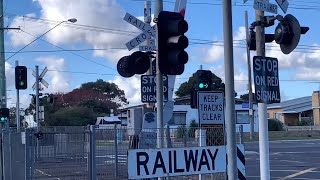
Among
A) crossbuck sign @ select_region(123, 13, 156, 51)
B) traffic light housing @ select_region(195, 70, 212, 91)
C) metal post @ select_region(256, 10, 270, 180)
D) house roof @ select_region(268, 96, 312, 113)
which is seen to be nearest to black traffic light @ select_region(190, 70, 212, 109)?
traffic light housing @ select_region(195, 70, 212, 91)

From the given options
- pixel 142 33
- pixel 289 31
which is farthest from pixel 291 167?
pixel 289 31

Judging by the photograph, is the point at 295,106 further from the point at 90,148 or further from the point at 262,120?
the point at 262,120

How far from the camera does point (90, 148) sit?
1312 cm

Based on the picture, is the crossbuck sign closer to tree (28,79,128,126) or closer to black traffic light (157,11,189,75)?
black traffic light (157,11,189,75)

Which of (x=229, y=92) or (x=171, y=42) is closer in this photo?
(x=229, y=92)

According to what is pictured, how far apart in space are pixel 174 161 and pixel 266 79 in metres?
2.09

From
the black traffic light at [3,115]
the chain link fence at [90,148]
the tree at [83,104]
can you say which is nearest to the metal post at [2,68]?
the black traffic light at [3,115]

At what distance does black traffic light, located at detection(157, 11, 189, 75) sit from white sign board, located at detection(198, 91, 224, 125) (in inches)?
126

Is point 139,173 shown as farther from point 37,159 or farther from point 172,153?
point 37,159

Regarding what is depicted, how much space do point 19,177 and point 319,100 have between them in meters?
78.5

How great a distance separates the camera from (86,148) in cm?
1341

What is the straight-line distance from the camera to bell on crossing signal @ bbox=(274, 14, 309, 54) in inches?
416

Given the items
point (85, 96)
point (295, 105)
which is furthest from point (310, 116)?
point (85, 96)

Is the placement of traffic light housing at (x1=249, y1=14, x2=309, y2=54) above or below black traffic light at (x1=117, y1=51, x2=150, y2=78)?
above
